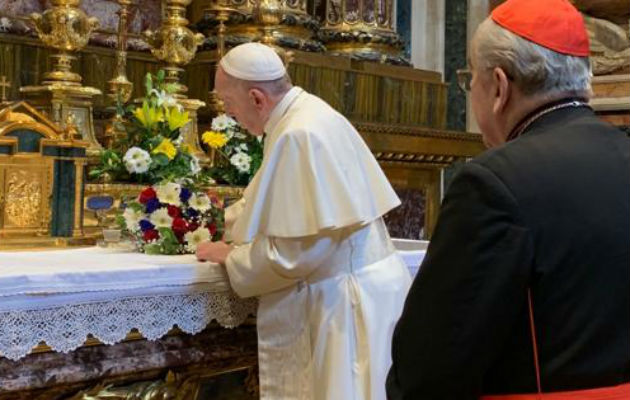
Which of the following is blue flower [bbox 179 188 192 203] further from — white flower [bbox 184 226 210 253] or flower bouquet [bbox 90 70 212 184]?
flower bouquet [bbox 90 70 212 184]

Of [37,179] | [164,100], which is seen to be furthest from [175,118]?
[37,179]

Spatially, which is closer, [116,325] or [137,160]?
[116,325]

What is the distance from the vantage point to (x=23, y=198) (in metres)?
4.50

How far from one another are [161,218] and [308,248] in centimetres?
72

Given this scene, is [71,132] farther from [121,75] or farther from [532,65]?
[532,65]

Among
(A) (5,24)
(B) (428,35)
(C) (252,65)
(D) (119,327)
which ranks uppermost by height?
(B) (428,35)

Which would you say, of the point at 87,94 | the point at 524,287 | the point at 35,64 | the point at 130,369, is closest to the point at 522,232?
the point at 524,287

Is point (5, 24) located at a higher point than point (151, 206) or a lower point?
higher

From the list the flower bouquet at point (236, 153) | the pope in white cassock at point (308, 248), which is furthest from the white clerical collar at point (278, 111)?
the flower bouquet at point (236, 153)

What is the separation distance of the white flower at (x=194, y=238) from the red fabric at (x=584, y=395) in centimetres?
228

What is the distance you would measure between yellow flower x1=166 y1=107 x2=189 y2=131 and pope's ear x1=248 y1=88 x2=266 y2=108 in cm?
81

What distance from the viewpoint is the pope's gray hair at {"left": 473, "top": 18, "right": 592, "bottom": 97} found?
2275mm

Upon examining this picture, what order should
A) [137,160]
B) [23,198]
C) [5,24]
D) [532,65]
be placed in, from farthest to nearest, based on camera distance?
[5,24] → [137,160] → [23,198] → [532,65]

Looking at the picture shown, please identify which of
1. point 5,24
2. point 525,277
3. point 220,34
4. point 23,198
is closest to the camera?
point 525,277
